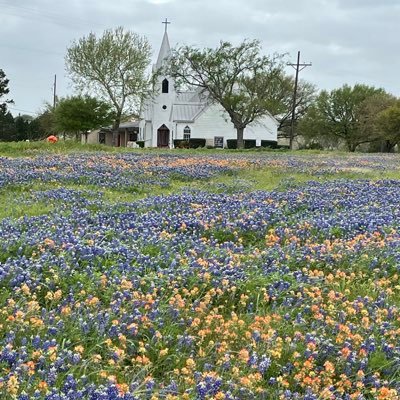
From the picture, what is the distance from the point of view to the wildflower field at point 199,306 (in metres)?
3.33

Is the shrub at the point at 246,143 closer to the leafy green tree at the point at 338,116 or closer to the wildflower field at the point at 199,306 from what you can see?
the leafy green tree at the point at 338,116

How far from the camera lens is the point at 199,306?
14.8ft

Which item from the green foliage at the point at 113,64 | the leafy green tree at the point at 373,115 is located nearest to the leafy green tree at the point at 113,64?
the green foliage at the point at 113,64

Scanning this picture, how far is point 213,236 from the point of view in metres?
7.44

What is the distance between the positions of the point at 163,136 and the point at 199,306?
79.6 m

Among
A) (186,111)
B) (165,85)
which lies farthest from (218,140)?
(165,85)

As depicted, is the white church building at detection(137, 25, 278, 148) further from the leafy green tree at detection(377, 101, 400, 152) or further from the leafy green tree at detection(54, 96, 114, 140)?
the leafy green tree at detection(377, 101, 400, 152)

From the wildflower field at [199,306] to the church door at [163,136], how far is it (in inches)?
2936

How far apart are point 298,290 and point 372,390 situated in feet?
6.36

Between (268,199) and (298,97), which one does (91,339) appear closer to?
(268,199)

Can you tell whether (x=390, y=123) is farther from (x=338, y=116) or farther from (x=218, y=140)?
(x=218, y=140)

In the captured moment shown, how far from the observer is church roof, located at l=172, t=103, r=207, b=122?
8097 centimetres

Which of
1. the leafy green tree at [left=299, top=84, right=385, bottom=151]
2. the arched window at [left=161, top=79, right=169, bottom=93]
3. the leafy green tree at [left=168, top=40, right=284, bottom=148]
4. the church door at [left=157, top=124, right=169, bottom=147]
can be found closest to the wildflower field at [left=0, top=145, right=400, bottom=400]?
the leafy green tree at [left=168, top=40, right=284, bottom=148]

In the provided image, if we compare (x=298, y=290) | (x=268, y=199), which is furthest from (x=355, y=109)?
(x=298, y=290)
